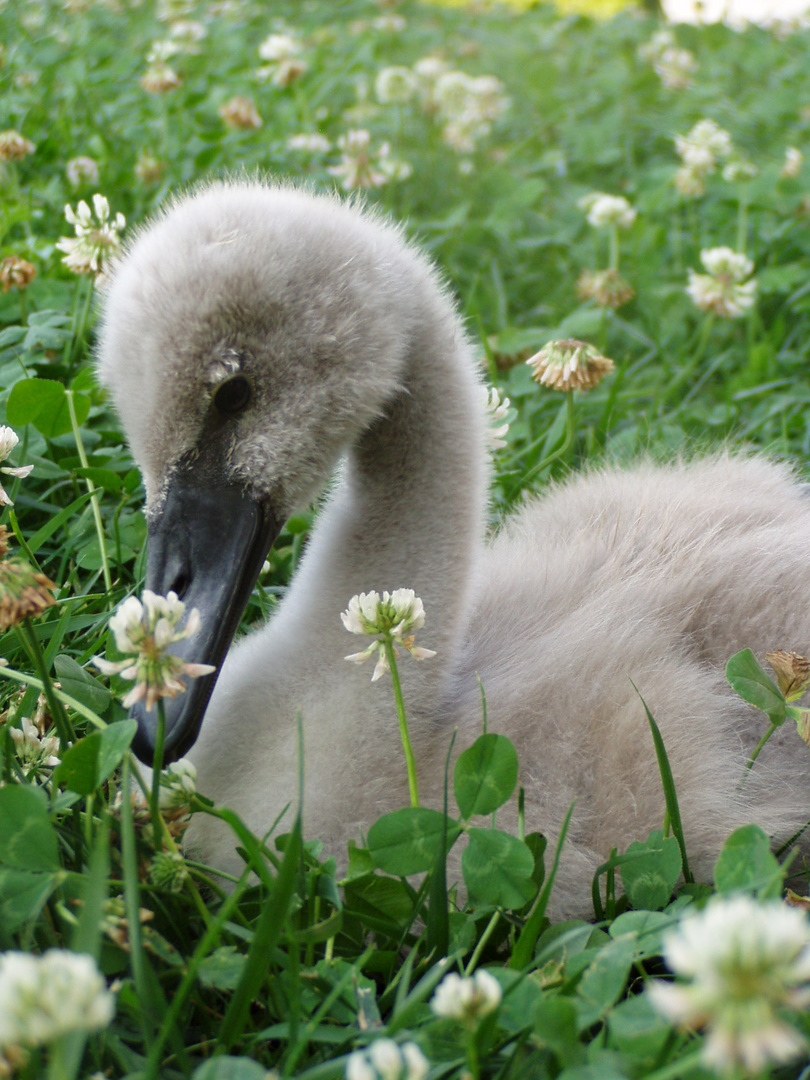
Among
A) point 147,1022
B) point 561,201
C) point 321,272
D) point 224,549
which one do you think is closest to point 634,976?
point 147,1022

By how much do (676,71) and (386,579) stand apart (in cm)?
470

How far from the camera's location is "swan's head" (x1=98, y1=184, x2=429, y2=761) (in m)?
1.47

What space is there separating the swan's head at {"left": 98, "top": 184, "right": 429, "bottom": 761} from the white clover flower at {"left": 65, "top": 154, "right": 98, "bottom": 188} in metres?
1.80

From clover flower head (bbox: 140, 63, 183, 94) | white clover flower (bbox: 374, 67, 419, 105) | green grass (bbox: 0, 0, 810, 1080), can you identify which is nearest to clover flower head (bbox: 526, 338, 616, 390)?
green grass (bbox: 0, 0, 810, 1080)

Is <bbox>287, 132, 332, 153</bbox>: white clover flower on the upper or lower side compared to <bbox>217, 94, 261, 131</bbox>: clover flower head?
lower

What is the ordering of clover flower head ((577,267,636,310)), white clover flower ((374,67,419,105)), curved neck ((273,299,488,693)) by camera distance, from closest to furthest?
curved neck ((273,299,488,693)) → clover flower head ((577,267,636,310)) → white clover flower ((374,67,419,105))

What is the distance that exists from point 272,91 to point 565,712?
363 centimetres

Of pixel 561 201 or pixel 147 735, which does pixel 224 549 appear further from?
pixel 561 201

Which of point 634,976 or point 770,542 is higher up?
point 770,542

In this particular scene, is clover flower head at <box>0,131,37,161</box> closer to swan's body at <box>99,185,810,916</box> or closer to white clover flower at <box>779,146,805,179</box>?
swan's body at <box>99,185,810,916</box>

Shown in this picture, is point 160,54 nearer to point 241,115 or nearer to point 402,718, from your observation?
point 241,115

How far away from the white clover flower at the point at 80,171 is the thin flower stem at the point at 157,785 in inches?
97.4

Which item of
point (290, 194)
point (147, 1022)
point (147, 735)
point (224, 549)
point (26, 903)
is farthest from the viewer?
point (290, 194)

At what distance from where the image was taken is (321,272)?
1538 millimetres
